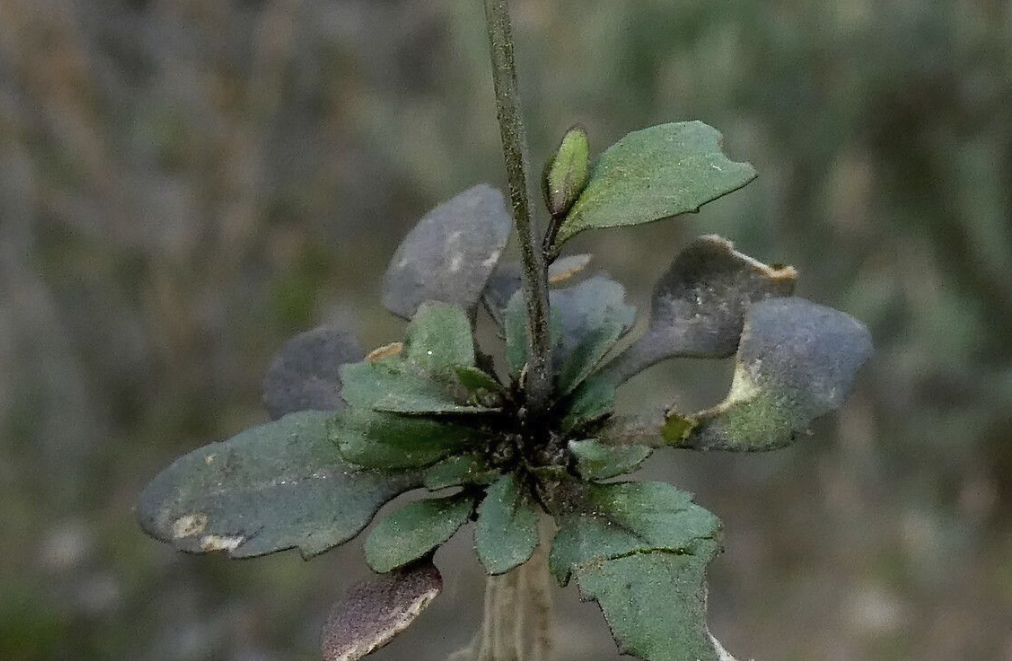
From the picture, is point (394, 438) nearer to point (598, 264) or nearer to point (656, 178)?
point (656, 178)

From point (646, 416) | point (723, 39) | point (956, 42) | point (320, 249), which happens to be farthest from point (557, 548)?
point (320, 249)

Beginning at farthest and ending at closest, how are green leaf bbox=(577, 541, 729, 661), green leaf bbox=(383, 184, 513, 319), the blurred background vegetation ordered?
the blurred background vegetation
green leaf bbox=(383, 184, 513, 319)
green leaf bbox=(577, 541, 729, 661)

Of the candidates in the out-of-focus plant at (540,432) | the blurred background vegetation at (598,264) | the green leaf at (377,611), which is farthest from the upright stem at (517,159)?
the blurred background vegetation at (598,264)

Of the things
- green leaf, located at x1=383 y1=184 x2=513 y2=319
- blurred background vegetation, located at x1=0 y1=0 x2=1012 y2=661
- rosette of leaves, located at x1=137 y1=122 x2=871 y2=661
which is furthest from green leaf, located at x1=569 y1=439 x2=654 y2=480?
blurred background vegetation, located at x1=0 y1=0 x2=1012 y2=661

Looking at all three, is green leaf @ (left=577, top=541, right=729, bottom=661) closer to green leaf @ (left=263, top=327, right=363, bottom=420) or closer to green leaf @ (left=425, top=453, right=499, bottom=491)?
green leaf @ (left=425, top=453, right=499, bottom=491)

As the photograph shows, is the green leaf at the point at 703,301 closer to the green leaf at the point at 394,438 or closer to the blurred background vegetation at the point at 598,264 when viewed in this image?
the green leaf at the point at 394,438

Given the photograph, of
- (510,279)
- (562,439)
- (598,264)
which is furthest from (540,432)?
(598,264)

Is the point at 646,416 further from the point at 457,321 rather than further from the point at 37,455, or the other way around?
the point at 37,455
